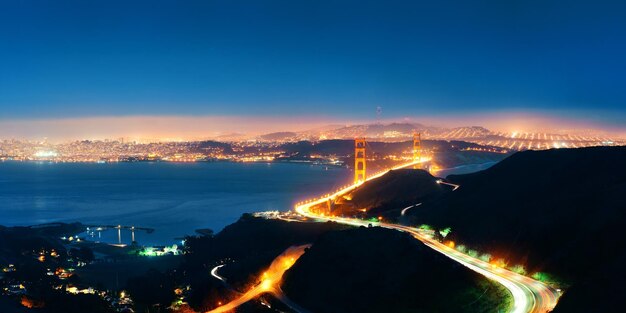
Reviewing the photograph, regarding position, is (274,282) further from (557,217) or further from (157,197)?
(157,197)

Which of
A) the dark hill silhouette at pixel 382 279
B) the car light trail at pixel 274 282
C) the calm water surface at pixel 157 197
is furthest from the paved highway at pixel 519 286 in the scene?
the calm water surface at pixel 157 197

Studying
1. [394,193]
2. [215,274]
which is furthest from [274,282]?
[394,193]

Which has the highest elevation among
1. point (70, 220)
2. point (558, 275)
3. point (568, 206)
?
point (568, 206)

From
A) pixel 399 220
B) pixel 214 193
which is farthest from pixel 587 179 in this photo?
pixel 214 193

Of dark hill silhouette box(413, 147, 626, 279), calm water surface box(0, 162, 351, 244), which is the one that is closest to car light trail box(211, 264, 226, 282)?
dark hill silhouette box(413, 147, 626, 279)

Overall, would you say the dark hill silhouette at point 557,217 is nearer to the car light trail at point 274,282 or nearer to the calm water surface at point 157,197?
the car light trail at point 274,282

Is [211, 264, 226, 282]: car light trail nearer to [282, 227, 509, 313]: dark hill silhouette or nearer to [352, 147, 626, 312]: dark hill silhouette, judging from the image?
[282, 227, 509, 313]: dark hill silhouette

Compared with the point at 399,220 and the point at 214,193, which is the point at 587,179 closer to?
the point at 399,220

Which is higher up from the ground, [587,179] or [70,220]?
[587,179]
